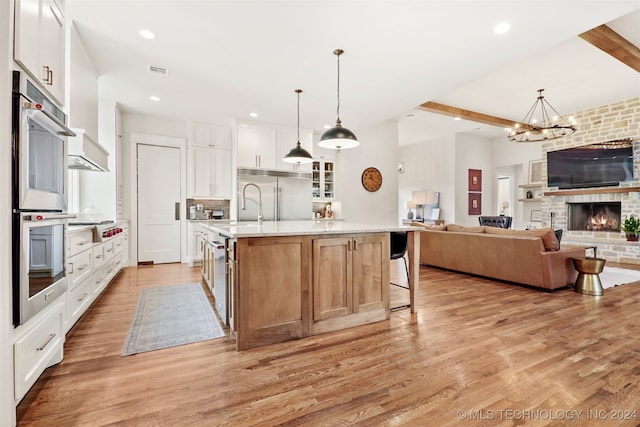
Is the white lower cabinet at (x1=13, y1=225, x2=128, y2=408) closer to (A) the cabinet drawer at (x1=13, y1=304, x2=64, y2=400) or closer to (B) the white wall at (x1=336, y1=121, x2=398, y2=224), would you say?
(A) the cabinet drawer at (x1=13, y1=304, x2=64, y2=400)

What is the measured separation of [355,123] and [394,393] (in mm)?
5405

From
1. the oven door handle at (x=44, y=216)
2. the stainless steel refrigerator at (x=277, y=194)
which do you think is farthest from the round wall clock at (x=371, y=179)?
the oven door handle at (x=44, y=216)

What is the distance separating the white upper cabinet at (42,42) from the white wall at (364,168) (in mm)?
5029

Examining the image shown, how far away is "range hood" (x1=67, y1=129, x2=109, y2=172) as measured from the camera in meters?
2.87

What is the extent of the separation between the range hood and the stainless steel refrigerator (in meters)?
2.38

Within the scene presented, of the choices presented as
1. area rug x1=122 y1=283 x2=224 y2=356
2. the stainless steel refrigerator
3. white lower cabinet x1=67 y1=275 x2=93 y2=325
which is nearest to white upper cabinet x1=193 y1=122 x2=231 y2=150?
the stainless steel refrigerator

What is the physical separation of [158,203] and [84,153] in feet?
9.41

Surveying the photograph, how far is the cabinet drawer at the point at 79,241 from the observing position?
8.00 feet

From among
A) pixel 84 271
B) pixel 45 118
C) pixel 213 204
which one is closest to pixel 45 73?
pixel 45 118

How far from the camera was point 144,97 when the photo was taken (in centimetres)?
469

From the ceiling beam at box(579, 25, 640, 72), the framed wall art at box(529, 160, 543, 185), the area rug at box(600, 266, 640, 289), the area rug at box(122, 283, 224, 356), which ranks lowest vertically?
the area rug at box(122, 283, 224, 356)

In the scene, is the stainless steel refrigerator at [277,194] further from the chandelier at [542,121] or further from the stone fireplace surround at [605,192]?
the stone fireplace surround at [605,192]

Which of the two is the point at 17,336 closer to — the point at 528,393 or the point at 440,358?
the point at 440,358

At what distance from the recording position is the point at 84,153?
9.65ft
